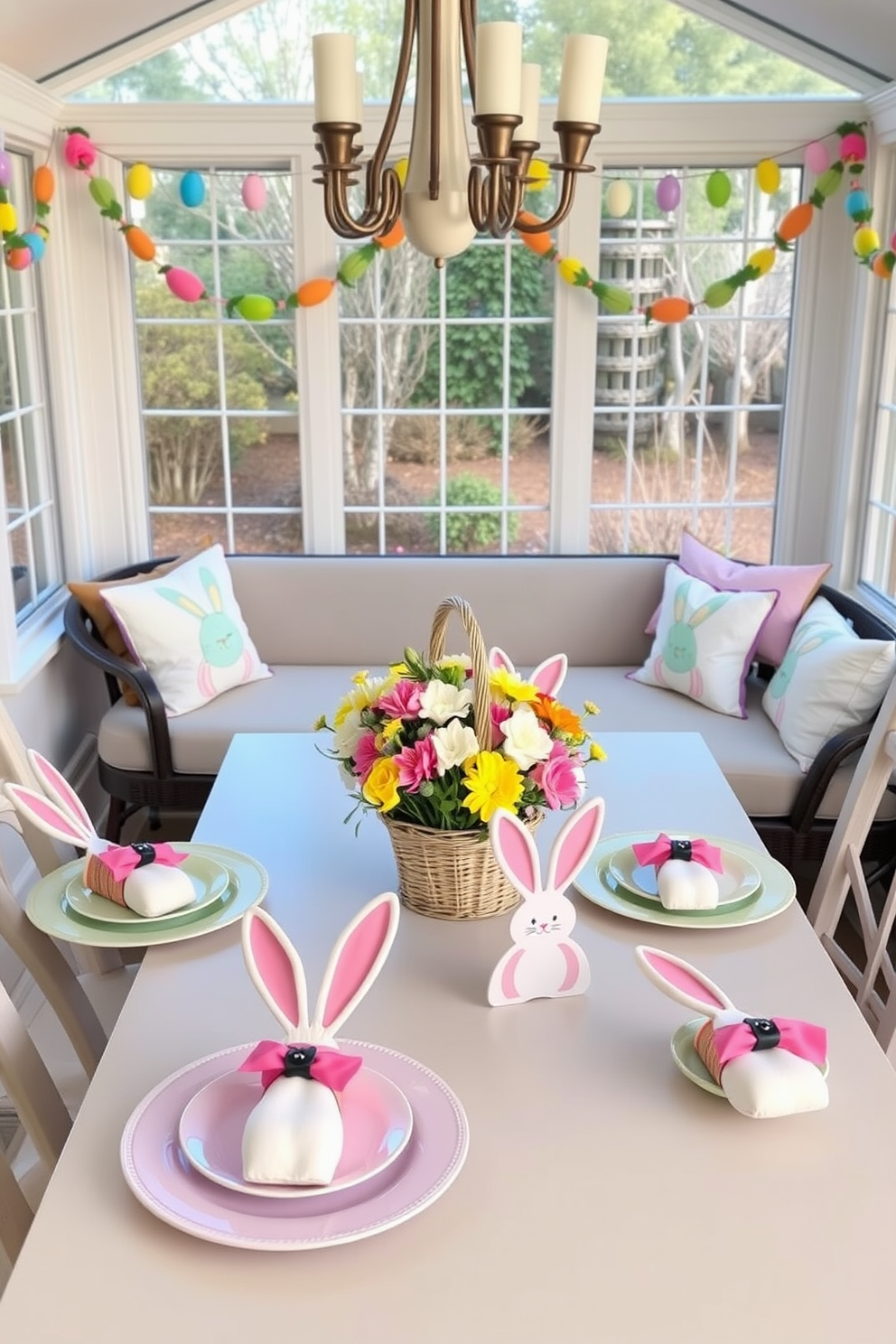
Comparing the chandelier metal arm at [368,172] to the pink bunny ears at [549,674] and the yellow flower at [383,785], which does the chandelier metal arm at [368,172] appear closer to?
the pink bunny ears at [549,674]

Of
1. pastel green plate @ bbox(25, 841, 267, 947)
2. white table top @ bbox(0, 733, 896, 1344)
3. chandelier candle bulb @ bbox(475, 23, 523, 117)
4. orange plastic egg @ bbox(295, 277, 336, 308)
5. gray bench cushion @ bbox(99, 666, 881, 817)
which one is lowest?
gray bench cushion @ bbox(99, 666, 881, 817)

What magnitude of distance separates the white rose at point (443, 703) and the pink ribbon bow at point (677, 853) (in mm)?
380

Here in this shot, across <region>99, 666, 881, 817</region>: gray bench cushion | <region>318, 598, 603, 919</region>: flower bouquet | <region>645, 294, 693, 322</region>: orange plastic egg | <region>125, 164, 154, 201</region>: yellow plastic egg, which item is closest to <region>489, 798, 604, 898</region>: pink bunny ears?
<region>318, 598, 603, 919</region>: flower bouquet

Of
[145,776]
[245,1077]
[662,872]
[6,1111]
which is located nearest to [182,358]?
[145,776]

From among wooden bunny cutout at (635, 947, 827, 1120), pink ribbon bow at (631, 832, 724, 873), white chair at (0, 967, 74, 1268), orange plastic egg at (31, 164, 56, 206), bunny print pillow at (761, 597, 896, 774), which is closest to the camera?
wooden bunny cutout at (635, 947, 827, 1120)

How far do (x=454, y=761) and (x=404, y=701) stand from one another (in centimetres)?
11

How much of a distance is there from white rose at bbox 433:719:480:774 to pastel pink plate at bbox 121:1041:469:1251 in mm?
416

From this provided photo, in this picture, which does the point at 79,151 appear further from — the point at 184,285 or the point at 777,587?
the point at 777,587

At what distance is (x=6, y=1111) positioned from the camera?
8.36 feet

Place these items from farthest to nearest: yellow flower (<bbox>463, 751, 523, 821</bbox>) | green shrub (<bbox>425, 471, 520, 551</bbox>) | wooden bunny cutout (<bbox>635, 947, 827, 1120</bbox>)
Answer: green shrub (<bbox>425, 471, 520, 551</bbox>)
yellow flower (<bbox>463, 751, 523, 821</bbox>)
wooden bunny cutout (<bbox>635, 947, 827, 1120</bbox>)

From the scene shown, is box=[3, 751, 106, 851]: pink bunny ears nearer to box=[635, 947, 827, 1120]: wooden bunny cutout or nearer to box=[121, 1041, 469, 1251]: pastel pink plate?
box=[121, 1041, 469, 1251]: pastel pink plate

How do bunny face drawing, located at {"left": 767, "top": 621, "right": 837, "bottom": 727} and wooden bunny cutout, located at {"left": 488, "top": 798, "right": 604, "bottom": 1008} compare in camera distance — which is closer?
wooden bunny cutout, located at {"left": 488, "top": 798, "right": 604, "bottom": 1008}

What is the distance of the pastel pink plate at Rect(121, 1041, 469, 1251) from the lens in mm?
1144

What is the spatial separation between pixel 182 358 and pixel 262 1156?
3.38 meters
